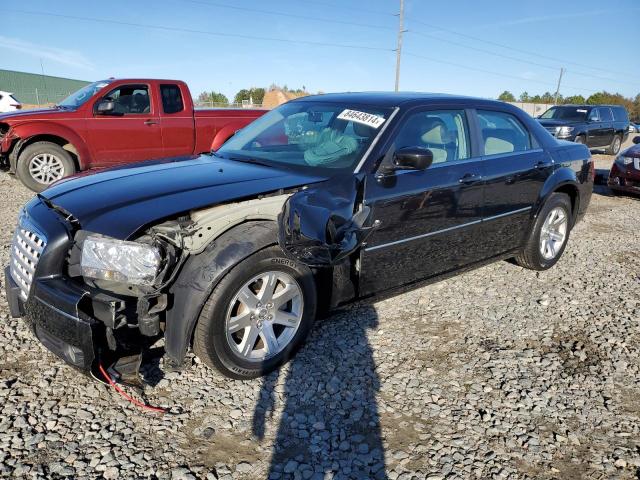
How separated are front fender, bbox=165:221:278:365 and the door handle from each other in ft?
6.09

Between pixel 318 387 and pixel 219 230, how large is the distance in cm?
113

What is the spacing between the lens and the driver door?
3264 mm

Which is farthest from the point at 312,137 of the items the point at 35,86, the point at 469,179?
the point at 35,86

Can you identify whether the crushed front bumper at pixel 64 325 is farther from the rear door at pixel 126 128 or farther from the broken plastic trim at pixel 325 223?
the rear door at pixel 126 128

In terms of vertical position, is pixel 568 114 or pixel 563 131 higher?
pixel 568 114

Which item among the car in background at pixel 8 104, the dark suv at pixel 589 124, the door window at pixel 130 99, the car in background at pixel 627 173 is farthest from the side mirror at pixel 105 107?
the car in background at pixel 8 104

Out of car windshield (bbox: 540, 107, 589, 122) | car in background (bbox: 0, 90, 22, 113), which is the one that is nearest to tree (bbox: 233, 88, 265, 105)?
car in background (bbox: 0, 90, 22, 113)

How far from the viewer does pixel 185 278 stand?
2617mm

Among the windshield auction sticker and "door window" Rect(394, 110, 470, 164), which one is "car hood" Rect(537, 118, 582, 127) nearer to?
"door window" Rect(394, 110, 470, 164)

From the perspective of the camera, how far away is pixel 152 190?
111 inches

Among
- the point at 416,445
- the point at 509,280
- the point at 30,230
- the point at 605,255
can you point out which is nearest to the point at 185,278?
the point at 30,230

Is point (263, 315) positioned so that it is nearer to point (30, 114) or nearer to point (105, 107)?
point (105, 107)

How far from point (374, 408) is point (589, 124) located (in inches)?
606

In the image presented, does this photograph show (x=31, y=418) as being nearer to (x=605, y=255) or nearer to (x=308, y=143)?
→ (x=308, y=143)
